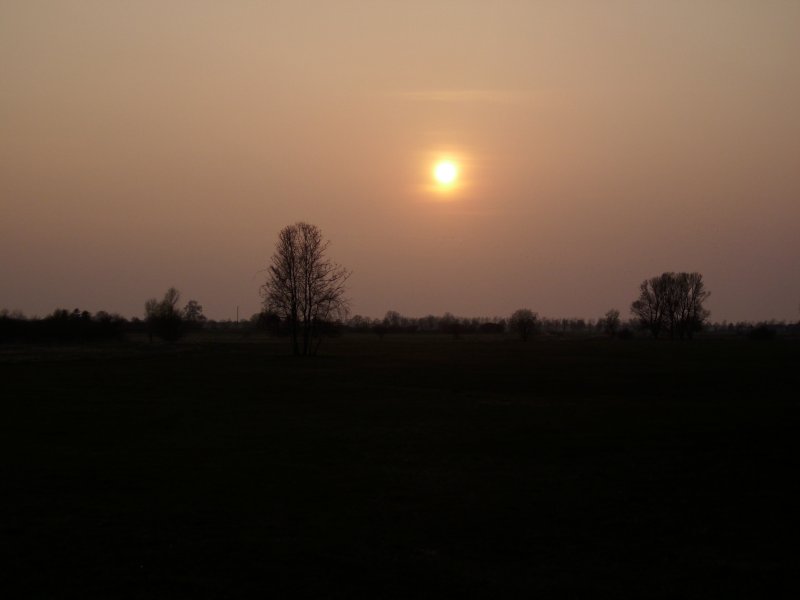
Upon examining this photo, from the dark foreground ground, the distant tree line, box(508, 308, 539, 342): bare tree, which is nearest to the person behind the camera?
the dark foreground ground

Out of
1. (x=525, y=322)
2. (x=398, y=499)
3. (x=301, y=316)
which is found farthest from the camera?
(x=525, y=322)

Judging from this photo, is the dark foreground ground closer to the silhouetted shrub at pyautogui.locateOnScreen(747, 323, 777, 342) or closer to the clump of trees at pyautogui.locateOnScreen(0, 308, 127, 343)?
the clump of trees at pyautogui.locateOnScreen(0, 308, 127, 343)

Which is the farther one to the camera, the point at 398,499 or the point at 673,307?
the point at 673,307

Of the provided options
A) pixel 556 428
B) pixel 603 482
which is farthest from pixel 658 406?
pixel 603 482

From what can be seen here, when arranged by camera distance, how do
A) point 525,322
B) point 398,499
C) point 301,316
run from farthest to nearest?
point 525,322 → point 301,316 → point 398,499

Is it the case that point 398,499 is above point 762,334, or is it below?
below

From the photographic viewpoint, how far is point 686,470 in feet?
53.4

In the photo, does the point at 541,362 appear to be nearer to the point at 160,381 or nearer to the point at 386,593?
the point at 160,381

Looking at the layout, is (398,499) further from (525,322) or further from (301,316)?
(525,322)

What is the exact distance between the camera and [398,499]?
13.8 meters

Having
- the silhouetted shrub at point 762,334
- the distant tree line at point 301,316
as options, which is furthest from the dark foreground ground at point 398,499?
the silhouetted shrub at point 762,334

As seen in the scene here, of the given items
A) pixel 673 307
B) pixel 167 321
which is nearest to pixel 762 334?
pixel 673 307

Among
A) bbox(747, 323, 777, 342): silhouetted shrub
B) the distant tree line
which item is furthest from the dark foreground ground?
bbox(747, 323, 777, 342): silhouetted shrub

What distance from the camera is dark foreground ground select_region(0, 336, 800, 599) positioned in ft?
30.9
